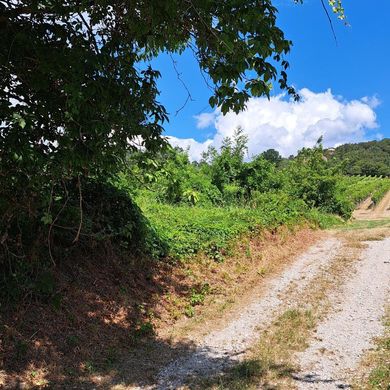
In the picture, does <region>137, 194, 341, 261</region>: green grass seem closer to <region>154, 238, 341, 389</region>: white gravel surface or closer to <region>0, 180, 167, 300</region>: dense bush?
<region>0, 180, 167, 300</region>: dense bush

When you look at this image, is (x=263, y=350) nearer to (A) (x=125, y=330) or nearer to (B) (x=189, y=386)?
(B) (x=189, y=386)

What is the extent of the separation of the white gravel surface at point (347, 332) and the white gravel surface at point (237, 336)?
0.85 meters

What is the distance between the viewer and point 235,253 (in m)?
9.92

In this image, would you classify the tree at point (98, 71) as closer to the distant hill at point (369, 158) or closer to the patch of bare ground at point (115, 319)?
the patch of bare ground at point (115, 319)

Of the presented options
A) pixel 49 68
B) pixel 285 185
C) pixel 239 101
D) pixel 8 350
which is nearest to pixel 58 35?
pixel 49 68

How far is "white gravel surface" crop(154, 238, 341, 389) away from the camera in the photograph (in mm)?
4883

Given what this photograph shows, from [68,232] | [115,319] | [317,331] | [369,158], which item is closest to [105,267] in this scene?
[68,232]

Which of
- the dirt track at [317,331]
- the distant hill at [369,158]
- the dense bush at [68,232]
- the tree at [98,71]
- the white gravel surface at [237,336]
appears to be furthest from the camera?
the distant hill at [369,158]

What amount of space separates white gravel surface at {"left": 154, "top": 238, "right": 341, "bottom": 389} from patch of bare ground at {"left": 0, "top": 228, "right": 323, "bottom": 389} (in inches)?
8.3

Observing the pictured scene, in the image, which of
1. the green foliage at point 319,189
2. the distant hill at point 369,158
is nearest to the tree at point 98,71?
the green foliage at point 319,189

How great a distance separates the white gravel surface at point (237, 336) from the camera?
4883 mm

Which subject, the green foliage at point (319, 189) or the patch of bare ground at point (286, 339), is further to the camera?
the green foliage at point (319, 189)

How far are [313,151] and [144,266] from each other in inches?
757

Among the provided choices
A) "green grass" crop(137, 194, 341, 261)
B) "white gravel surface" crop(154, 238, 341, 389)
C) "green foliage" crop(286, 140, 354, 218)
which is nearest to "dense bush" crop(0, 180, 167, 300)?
"green grass" crop(137, 194, 341, 261)
